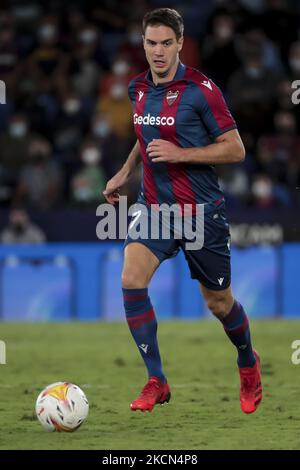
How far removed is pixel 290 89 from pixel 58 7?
4.18 meters

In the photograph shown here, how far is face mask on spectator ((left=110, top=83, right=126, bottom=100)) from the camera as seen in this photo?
16578 millimetres

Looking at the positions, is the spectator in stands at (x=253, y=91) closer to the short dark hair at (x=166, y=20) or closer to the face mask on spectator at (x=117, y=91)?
the face mask on spectator at (x=117, y=91)

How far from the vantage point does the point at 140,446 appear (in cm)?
629

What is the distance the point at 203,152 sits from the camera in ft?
23.4

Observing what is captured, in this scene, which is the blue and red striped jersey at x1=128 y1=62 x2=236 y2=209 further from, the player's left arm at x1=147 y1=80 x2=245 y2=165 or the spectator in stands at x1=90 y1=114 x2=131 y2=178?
the spectator in stands at x1=90 y1=114 x2=131 y2=178

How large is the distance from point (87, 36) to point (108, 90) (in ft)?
3.83

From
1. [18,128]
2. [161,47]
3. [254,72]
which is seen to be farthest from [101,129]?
[161,47]

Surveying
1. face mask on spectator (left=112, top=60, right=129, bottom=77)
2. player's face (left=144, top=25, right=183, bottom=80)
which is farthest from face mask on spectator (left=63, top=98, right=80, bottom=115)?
player's face (left=144, top=25, right=183, bottom=80)

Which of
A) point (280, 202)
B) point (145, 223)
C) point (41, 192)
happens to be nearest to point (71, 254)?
point (41, 192)

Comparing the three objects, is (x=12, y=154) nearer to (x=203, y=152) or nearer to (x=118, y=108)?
(x=118, y=108)

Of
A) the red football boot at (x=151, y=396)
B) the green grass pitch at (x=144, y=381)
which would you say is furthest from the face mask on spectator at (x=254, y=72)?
the red football boot at (x=151, y=396)

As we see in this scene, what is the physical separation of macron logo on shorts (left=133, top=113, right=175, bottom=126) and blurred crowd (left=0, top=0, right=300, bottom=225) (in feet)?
24.6
